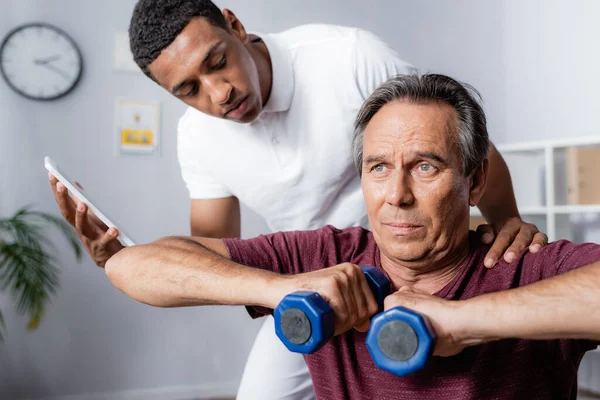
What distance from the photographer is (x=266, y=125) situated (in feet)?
6.40

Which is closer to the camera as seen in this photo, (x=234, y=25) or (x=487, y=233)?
(x=487, y=233)

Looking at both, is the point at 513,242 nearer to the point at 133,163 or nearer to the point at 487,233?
the point at 487,233

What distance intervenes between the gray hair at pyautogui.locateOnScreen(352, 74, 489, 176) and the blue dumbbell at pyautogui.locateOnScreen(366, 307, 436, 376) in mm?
561

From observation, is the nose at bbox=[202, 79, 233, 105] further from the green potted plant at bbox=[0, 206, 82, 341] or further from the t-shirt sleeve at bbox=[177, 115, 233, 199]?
the green potted plant at bbox=[0, 206, 82, 341]

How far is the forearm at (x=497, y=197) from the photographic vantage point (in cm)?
171

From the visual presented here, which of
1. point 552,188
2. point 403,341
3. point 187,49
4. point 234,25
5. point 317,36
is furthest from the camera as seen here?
point 552,188

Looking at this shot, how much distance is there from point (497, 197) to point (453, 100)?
42 cm

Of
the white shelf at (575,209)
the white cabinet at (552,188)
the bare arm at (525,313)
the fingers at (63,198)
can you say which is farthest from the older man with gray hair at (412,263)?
the white cabinet at (552,188)

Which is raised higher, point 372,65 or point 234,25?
point 234,25

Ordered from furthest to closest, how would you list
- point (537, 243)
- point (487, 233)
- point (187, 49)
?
point (187, 49) < point (487, 233) < point (537, 243)

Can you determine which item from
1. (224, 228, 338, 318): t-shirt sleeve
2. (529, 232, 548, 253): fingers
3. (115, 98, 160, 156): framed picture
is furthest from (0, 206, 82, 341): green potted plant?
(529, 232, 548, 253): fingers

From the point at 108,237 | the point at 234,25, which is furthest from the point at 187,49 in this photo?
the point at 108,237

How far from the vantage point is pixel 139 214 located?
388 cm

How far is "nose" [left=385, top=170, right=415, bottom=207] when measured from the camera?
1326 mm
